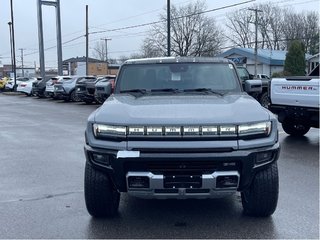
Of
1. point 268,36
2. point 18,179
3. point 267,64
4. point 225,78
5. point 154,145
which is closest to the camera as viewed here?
point 154,145

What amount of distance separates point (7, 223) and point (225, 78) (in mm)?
3191

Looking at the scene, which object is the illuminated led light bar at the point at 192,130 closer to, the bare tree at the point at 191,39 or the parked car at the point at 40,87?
the parked car at the point at 40,87

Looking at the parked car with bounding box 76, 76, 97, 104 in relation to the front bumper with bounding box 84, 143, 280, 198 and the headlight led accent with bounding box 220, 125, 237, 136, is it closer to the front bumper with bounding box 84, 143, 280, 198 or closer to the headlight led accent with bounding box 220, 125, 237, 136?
the front bumper with bounding box 84, 143, 280, 198

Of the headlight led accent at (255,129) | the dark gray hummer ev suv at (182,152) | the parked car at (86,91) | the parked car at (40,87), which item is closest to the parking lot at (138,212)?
the dark gray hummer ev suv at (182,152)

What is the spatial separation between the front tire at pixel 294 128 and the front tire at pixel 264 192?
6.50 metres

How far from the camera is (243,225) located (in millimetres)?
4664

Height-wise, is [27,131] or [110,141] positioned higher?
[110,141]

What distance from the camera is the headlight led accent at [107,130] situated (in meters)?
4.30

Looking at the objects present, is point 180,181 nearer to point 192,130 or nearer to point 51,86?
point 192,130

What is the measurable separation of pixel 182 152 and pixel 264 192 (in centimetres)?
108

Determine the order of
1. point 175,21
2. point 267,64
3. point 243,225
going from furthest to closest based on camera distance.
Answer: point 175,21
point 267,64
point 243,225

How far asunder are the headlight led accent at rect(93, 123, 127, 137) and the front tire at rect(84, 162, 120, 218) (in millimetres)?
448

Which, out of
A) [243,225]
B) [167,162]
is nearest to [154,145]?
[167,162]

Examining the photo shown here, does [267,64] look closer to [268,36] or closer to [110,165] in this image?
[268,36]
